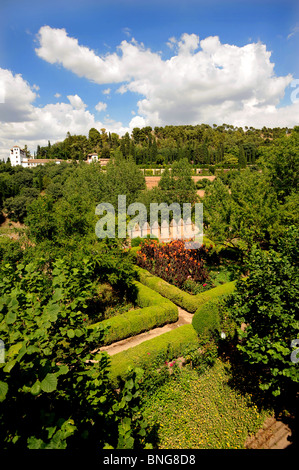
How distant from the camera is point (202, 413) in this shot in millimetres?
5473

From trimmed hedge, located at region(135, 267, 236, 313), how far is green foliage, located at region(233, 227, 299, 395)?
14.2 feet

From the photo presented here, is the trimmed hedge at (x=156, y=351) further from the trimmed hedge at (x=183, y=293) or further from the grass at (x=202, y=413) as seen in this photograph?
the trimmed hedge at (x=183, y=293)

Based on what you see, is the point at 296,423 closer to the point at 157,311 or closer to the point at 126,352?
the point at 126,352

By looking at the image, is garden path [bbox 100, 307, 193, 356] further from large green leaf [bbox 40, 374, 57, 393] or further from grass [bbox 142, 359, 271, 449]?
large green leaf [bbox 40, 374, 57, 393]

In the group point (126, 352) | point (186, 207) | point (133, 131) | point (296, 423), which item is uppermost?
point (133, 131)

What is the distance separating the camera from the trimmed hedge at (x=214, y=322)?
7859 millimetres

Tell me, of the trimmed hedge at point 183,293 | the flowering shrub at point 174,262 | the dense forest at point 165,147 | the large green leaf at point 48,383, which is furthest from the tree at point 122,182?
the dense forest at point 165,147

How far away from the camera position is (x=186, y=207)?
22.5 m

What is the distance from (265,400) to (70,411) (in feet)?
17.4

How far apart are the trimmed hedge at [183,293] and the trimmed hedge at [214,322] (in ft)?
5.92

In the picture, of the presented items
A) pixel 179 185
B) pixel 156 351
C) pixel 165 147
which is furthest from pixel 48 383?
pixel 165 147

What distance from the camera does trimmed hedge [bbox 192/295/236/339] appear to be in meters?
7.86

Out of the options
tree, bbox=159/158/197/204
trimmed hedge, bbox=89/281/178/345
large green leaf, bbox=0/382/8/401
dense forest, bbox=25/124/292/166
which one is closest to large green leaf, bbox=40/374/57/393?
large green leaf, bbox=0/382/8/401

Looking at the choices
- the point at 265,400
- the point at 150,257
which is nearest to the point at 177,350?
the point at 265,400
